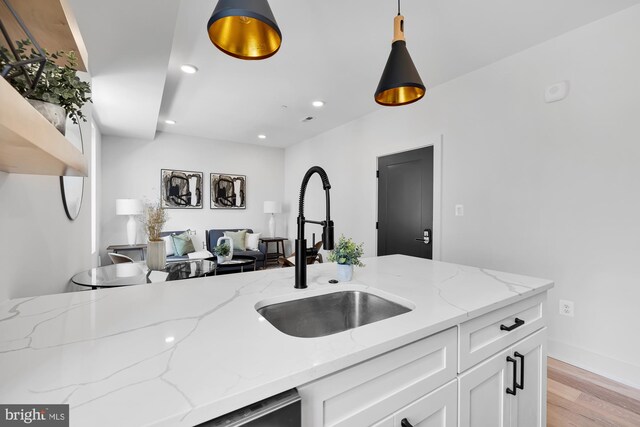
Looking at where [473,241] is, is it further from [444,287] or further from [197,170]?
[197,170]

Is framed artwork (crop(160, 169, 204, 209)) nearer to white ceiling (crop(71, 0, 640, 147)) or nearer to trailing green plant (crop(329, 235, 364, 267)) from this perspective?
white ceiling (crop(71, 0, 640, 147))

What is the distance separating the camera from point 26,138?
0.47 m

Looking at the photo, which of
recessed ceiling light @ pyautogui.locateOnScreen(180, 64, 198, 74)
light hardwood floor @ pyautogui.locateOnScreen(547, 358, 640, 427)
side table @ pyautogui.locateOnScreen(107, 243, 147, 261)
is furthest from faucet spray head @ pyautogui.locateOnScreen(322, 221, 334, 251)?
side table @ pyautogui.locateOnScreen(107, 243, 147, 261)

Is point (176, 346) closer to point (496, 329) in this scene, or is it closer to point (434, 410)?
point (434, 410)

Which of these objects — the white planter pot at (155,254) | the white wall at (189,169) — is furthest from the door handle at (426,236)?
the white wall at (189,169)

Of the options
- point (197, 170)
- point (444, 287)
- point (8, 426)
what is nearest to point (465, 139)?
point (444, 287)

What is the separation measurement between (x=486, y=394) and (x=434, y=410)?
33cm

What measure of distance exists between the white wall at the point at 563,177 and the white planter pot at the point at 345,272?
2070mm

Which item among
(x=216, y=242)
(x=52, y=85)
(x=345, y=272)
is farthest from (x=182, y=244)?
(x=52, y=85)

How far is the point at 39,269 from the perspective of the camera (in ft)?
4.67

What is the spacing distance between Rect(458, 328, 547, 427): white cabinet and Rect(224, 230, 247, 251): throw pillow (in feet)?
15.4

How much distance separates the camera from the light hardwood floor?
5.50ft

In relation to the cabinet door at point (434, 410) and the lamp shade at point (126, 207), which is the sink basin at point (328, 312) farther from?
the lamp shade at point (126, 207)

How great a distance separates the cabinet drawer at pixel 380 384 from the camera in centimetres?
64
